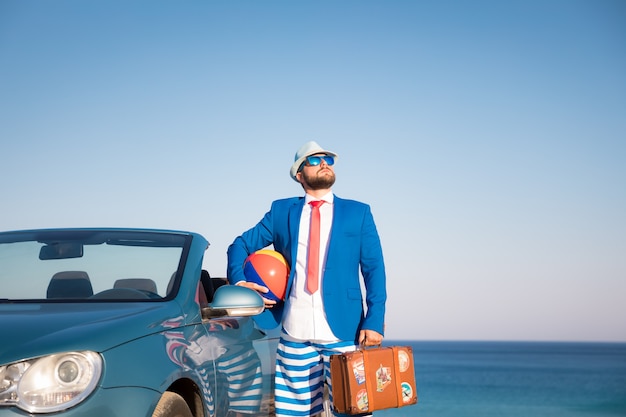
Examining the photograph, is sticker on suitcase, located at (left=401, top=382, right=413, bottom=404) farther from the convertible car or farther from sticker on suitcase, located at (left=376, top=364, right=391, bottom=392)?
the convertible car

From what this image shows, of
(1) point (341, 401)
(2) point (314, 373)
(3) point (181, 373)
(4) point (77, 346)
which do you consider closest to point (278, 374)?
(2) point (314, 373)

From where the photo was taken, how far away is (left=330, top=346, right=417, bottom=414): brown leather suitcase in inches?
171

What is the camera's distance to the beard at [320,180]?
5.01m

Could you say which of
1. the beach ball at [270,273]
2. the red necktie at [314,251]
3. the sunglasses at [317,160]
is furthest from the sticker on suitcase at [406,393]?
the sunglasses at [317,160]

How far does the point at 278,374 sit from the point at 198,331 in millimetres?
1164

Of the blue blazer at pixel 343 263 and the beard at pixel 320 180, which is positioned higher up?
the beard at pixel 320 180

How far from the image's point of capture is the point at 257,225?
17.5ft

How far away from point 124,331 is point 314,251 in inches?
76.8

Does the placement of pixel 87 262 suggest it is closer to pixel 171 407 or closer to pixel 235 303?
pixel 235 303

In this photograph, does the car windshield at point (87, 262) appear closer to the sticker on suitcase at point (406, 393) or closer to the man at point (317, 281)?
the man at point (317, 281)

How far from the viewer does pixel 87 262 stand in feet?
14.1

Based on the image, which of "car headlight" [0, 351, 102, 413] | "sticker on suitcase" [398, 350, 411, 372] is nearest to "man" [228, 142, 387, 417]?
"sticker on suitcase" [398, 350, 411, 372]

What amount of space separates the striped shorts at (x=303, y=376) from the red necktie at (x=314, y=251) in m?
0.35

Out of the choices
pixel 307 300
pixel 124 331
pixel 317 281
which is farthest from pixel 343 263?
pixel 124 331
